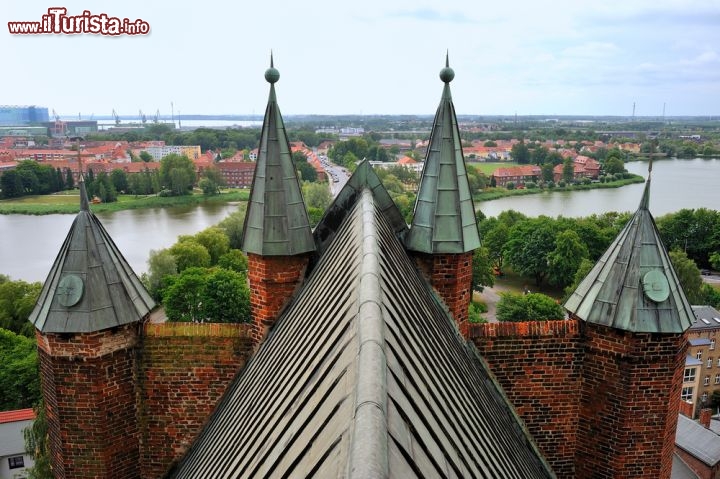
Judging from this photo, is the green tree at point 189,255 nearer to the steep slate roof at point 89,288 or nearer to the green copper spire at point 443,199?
the steep slate roof at point 89,288

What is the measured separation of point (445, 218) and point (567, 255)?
1648 inches

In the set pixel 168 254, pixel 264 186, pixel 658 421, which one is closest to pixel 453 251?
pixel 264 186

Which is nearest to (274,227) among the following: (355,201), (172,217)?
(355,201)

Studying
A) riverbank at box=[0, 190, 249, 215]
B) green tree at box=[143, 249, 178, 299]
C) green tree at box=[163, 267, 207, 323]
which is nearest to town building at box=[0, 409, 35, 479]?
green tree at box=[163, 267, 207, 323]

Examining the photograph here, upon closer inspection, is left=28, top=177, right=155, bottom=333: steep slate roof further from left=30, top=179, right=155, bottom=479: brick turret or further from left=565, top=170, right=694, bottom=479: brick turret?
left=565, top=170, right=694, bottom=479: brick turret

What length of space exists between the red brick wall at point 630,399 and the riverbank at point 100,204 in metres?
68.0

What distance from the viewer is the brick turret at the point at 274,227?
8.01 meters

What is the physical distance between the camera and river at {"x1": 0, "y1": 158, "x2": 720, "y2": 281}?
164 feet

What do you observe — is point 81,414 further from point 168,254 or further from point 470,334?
A: point 168,254

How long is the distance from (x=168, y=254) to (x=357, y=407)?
4078 cm

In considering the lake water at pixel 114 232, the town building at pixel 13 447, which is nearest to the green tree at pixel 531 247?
the lake water at pixel 114 232

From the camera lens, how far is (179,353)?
7.84 metres

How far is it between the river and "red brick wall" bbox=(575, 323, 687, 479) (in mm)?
42478

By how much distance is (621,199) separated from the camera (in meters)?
81.3
